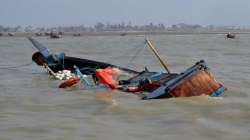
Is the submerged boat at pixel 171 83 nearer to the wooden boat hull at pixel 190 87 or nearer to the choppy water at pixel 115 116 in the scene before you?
the wooden boat hull at pixel 190 87

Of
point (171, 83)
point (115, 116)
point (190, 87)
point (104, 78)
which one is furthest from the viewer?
point (104, 78)

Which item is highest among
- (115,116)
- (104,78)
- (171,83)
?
(171,83)

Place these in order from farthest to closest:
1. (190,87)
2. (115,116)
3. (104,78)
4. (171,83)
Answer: (104,78)
(171,83)
(190,87)
(115,116)

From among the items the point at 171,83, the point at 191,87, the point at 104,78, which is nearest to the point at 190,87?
the point at 191,87

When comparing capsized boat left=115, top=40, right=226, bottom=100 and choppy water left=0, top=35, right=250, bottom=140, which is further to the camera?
capsized boat left=115, top=40, right=226, bottom=100

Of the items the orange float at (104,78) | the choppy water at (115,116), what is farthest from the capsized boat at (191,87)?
Answer: the orange float at (104,78)

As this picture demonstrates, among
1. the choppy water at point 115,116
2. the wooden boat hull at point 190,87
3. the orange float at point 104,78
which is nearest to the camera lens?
the choppy water at point 115,116

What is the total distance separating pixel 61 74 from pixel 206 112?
8.73 m

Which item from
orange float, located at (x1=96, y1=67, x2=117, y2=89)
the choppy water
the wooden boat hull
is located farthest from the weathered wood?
orange float, located at (x1=96, y1=67, x2=117, y2=89)

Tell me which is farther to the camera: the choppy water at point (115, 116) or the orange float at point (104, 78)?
the orange float at point (104, 78)

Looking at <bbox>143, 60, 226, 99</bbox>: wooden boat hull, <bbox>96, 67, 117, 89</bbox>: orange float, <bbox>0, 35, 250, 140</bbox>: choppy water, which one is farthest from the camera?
<bbox>96, 67, 117, 89</bbox>: orange float

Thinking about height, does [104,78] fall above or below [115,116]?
above

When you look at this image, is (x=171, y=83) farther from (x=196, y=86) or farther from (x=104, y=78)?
(x=104, y=78)

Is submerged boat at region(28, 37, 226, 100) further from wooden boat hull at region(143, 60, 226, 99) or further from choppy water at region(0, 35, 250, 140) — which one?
choppy water at region(0, 35, 250, 140)
